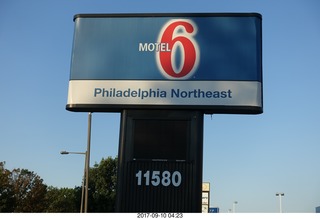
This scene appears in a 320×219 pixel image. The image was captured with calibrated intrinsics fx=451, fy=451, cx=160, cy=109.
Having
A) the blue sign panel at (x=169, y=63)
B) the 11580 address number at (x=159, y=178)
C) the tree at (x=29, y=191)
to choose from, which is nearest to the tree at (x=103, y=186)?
the tree at (x=29, y=191)

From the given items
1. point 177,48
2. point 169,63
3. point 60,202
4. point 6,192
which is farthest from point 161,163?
point 60,202

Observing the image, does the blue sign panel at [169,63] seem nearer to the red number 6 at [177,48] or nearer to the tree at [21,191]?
the red number 6 at [177,48]

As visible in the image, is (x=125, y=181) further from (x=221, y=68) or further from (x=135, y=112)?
(x=221, y=68)

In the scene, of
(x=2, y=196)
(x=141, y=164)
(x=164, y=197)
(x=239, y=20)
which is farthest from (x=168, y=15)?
(x=2, y=196)

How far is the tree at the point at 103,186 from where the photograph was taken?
176 ft

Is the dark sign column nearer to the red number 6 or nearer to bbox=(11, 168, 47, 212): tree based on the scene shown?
the red number 6

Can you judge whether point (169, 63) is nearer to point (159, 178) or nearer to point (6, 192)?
point (159, 178)

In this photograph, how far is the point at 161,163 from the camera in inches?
412

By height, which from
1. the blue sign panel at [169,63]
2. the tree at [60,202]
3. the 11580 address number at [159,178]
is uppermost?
the blue sign panel at [169,63]

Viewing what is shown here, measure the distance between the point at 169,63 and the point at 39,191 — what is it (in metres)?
45.6

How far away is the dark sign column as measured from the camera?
1030 cm

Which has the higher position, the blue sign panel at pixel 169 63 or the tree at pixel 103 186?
the blue sign panel at pixel 169 63

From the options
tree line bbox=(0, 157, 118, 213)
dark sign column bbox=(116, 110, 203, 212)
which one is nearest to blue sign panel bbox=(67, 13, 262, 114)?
dark sign column bbox=(116, 110, 203, 212)

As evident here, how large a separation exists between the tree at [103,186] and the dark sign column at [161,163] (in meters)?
43.6
